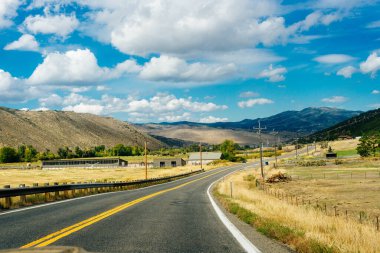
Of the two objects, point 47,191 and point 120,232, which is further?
point 47,191

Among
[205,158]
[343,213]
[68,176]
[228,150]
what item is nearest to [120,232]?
[343,213]

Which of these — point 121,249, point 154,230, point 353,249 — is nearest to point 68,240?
point 121,249

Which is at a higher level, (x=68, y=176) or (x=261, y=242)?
(x=261, y=242)

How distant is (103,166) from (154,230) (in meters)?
153

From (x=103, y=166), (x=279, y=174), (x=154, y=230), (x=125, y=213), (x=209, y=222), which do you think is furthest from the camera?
(x=103, y=166)

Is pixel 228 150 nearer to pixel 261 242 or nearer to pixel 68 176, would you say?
pixel 68 176

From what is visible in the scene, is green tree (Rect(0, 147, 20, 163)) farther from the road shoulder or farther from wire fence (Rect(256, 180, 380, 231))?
the road shoulder

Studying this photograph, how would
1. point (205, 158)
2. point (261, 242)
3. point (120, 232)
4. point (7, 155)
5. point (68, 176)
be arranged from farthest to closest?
point (7, 155), point (205, 158), point (68, 176), point (120, 232), point (261, 242)

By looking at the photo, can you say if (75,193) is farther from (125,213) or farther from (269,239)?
(269,239)

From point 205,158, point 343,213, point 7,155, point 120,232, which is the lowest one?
point 343,213

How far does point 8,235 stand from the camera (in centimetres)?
930

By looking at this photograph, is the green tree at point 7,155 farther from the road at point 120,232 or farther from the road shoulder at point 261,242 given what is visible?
the road shoulder at point 261,242

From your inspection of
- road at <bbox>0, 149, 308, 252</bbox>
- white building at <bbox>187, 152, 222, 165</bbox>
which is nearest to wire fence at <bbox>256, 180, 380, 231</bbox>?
road at <bbox>0, 149, 308, 252</bbox>

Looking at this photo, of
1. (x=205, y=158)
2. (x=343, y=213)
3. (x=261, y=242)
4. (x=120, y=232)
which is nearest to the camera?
(x=261, y=242)
